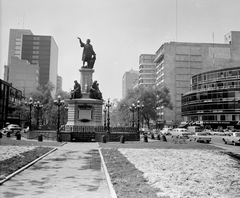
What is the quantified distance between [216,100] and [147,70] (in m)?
57.1

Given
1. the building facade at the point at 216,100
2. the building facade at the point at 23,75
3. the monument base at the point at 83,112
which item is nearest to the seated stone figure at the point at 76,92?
the monument base at the point at 83,112

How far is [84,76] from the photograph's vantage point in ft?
122

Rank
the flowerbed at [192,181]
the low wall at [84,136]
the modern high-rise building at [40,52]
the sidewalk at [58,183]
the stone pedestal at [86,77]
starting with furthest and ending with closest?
the modern high-rise building at [40,52] < the stone pedestal at [86,77] < the low wall at [84,136] < the sidewalk at [58,183] < the flowerbed at [192,181]

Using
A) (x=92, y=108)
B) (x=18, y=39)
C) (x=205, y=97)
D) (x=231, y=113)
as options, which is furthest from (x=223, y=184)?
(x=18, y=39)

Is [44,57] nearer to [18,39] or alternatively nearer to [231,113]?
[18,39]

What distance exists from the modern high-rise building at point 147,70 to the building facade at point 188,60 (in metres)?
21.9

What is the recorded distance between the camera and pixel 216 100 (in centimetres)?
8412

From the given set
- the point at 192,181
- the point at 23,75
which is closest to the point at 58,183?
the point at 192,181

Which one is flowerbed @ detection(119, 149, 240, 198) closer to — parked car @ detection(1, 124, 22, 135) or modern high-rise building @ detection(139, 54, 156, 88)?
parked car @ detection(1, 124, 22, 135)

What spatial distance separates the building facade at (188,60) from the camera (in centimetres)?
10906

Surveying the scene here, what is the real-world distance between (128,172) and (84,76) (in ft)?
87.0

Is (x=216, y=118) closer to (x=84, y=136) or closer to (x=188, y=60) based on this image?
(x=188, y=60)

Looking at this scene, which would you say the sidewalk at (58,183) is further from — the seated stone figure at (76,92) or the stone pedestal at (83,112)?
the seated stone figure at (76,92)

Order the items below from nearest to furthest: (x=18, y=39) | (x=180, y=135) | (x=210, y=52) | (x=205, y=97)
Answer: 1. (x=180, y=135)
2. (x=205, y=97)
3. (x=210, y=52)
4. (x=18, y=39)
